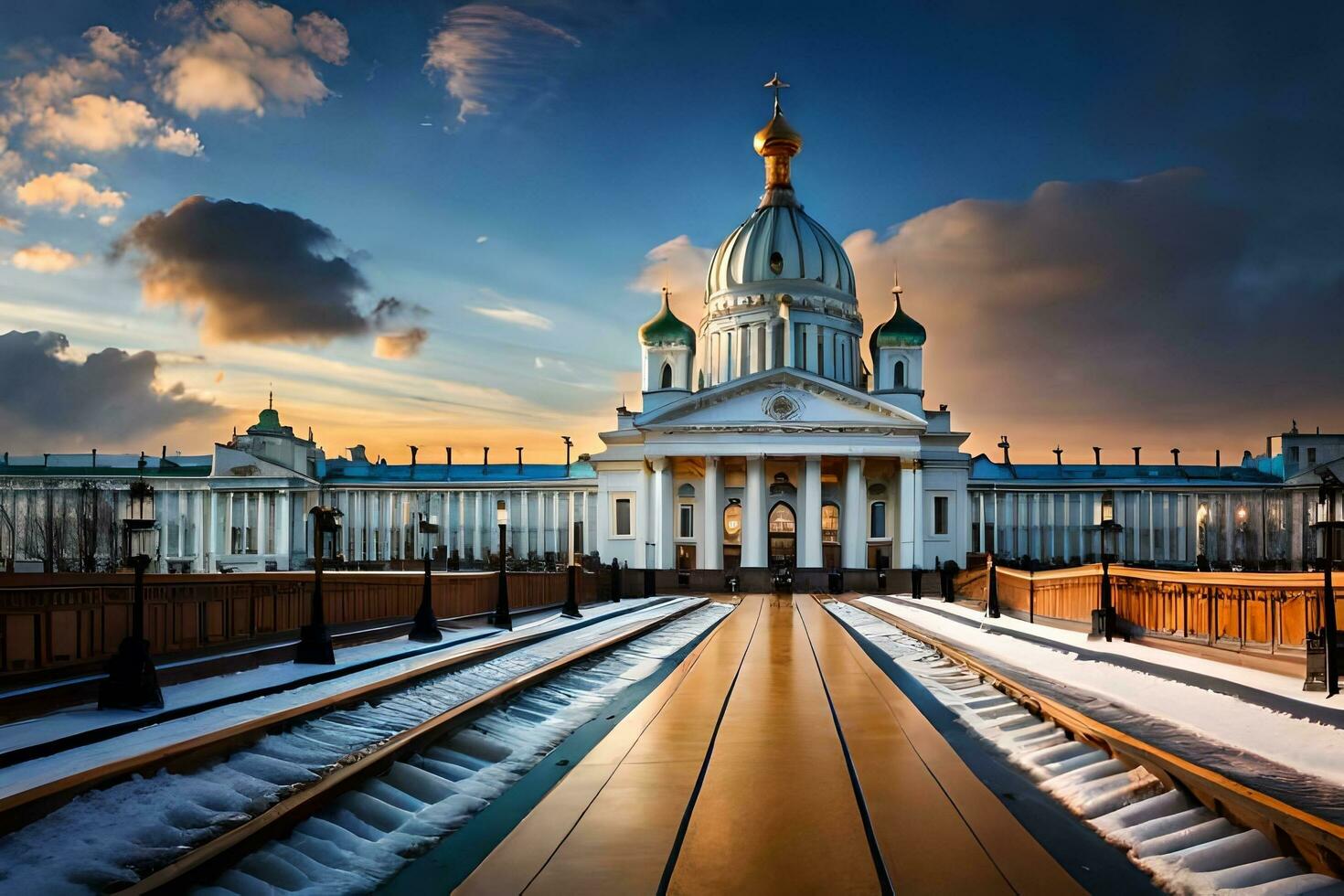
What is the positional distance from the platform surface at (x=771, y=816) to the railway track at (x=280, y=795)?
38.1 inches

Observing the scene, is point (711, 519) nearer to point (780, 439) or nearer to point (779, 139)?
point (780, 439)

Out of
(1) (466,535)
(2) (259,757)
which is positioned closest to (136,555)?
(2) (259,757)

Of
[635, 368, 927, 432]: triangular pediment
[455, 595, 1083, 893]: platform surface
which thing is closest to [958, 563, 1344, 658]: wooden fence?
[455, 595, 1083, 893]: platform surface

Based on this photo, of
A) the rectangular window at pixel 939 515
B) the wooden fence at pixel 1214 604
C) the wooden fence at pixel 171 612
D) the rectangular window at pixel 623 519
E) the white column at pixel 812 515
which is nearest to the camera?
the wooden fence at pixel 171 612

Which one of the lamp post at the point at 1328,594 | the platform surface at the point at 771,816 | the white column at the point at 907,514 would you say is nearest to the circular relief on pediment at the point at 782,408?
the white column at the point at 907,514

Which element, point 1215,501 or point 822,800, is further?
point 1215,501

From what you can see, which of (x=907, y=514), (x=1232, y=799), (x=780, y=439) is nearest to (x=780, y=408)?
(x=780, y=439)

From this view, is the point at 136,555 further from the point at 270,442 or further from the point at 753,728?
the point at 270,442

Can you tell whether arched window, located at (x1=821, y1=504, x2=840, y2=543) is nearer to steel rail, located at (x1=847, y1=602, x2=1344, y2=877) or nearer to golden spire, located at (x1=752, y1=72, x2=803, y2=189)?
golden spire, located at (x1=752, y1=72, x2=803, y2=189)

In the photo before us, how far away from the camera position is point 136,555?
13727 millimetres

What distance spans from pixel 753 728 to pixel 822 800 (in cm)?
291

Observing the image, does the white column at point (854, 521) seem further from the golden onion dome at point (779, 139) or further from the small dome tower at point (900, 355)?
the golden onion dome at point (779, 139)

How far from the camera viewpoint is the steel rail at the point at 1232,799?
17.5 ft

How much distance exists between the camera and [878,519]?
243ft
